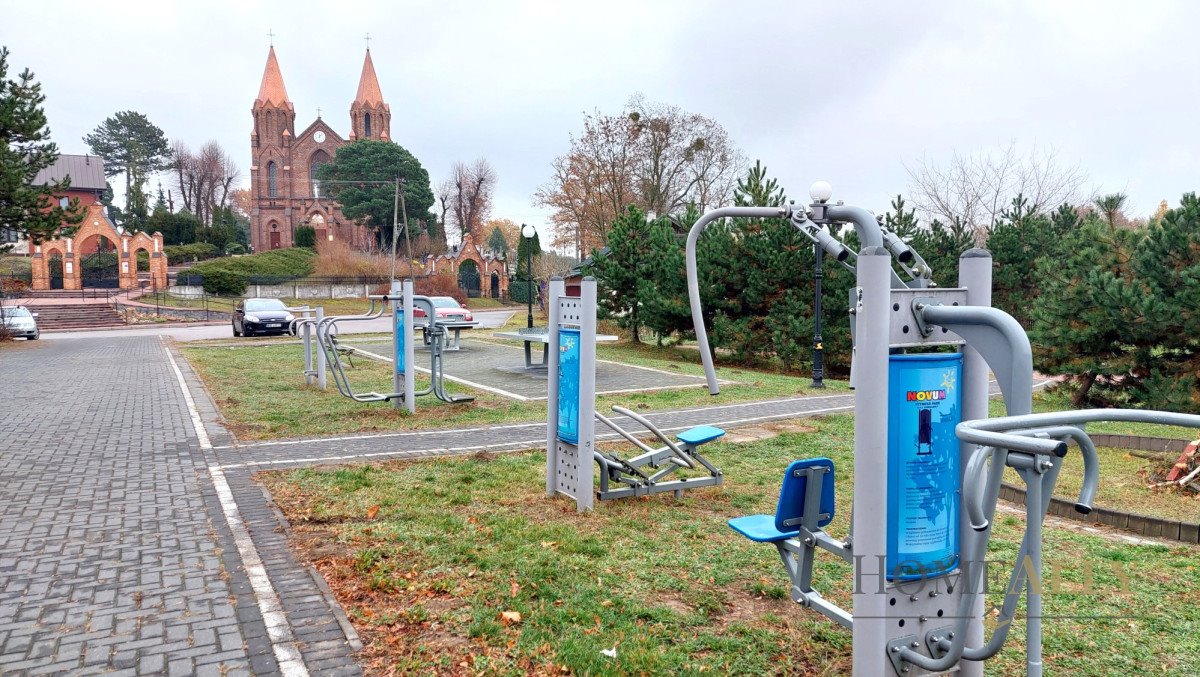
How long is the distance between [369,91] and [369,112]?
82.3 inches

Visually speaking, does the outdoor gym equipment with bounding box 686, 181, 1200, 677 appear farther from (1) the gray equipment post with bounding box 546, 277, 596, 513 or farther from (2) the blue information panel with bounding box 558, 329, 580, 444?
(2) the blue information panel with bounding box 558, 329, 580, 444

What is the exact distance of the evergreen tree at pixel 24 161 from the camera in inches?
1009

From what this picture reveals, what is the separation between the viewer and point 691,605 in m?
4.39

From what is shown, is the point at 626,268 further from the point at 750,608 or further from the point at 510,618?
the point at 510,618

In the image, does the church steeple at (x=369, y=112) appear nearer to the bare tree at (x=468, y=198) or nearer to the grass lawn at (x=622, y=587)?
the bare tree at (x=468, y=198)

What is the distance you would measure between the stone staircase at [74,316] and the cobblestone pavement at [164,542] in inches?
1296

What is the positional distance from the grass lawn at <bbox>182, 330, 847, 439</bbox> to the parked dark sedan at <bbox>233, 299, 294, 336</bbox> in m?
10.5

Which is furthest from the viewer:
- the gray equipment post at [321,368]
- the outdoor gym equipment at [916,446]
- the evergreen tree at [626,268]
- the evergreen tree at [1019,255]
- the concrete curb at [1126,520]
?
the evergreen tree at [1019,255]

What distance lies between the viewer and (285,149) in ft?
263

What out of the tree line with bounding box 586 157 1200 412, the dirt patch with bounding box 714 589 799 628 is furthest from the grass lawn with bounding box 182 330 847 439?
the dirt patch with bounding box 714 589 799 628

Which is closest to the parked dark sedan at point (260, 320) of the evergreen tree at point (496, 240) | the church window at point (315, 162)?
the church window at point (315, 162)

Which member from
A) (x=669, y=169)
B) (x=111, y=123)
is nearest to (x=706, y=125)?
(x=669, y=169)

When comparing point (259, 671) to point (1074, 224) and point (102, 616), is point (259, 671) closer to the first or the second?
point (102, 616)

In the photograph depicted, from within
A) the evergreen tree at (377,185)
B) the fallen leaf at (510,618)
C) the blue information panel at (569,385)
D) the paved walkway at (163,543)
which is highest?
the evergreen tree at (377,185)
